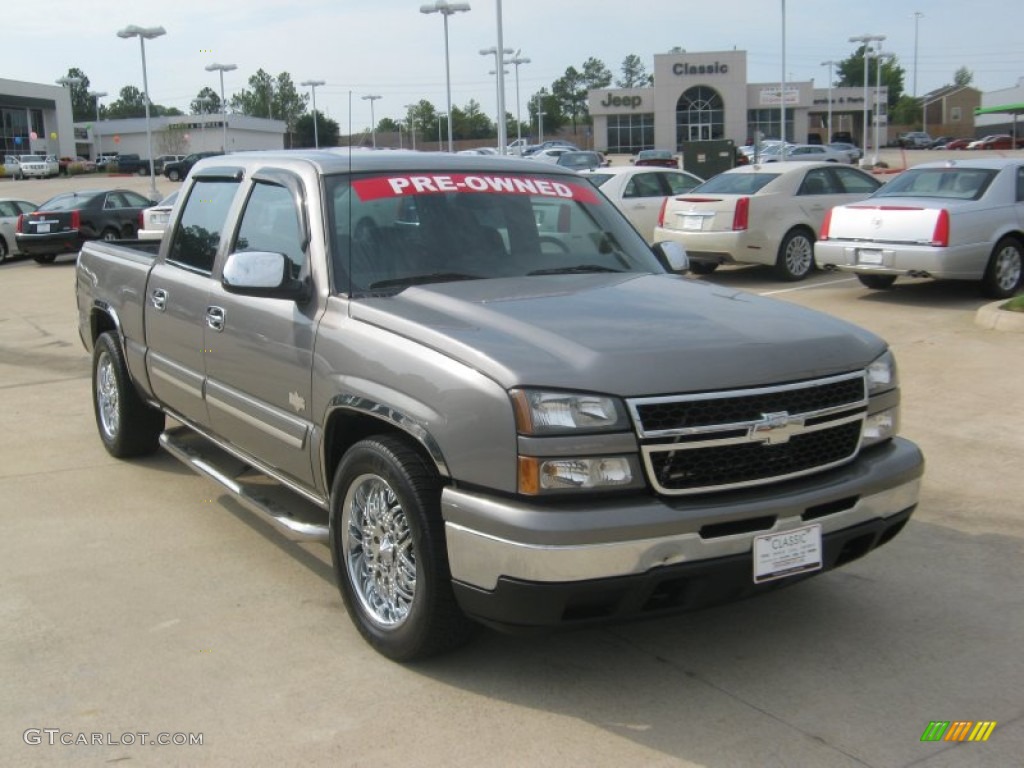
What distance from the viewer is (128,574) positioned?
495 cm

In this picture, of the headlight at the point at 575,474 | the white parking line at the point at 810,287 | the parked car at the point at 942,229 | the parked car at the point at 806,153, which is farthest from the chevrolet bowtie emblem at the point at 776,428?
the parked car at the point at 806,153

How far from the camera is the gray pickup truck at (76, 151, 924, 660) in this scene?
3365 mm

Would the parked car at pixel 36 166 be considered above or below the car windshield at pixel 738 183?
above

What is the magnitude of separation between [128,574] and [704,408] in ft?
9.64

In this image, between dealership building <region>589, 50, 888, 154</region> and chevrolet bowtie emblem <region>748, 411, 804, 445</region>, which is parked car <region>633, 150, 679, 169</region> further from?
chevrolet bowtie emblem <region>748, 411, 804, 445</region>

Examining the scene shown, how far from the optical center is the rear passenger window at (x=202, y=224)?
5457mm

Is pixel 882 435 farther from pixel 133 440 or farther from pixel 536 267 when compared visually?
pixel 133 440

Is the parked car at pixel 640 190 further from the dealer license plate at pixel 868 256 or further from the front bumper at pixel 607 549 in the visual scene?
the front bumper at pixel 607 549

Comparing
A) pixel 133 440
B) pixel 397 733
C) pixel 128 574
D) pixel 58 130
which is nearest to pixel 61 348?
pixel 133 440

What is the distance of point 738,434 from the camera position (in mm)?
3488

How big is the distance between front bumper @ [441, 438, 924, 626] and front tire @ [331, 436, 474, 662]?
14cm

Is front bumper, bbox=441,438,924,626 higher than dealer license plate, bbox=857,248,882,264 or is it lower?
lower

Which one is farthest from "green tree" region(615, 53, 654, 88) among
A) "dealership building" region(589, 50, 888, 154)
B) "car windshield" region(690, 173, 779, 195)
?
"car windshield" region(690, 173, 779, 195)

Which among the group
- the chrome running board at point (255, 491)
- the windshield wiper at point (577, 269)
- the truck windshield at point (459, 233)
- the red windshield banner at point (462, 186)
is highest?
the red windshield banner at point (462, 186)
